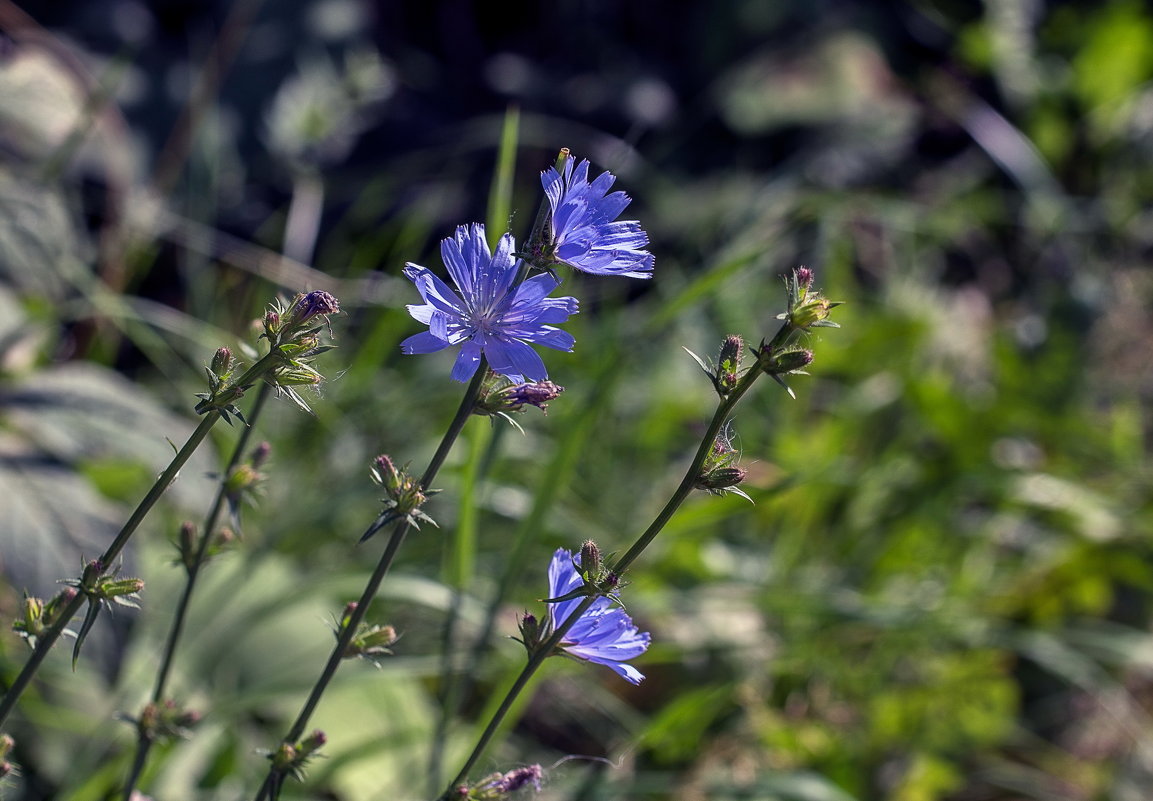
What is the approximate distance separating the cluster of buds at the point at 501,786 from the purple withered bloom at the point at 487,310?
0.92 ft

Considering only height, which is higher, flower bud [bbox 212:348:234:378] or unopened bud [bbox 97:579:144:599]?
flower bud [bbox 212:348:234:378]

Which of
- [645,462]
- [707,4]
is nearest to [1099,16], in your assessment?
[707,4]

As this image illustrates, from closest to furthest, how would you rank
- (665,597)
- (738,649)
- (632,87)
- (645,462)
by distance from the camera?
1. (665,597)
2. (738,649)
3. (645,462)
4. (632,87)

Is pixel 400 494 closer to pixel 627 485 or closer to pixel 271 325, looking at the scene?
pixel 271 325

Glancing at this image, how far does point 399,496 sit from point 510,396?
10 cm

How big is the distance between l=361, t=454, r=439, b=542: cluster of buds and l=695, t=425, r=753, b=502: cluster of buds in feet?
0.62

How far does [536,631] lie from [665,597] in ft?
3.36

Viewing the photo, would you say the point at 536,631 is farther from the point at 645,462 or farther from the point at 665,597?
the point at 645,462

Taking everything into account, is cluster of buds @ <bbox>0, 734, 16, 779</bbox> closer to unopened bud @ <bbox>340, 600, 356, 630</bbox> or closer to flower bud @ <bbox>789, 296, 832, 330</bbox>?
unopened bud @ <bbox>340, 600, 356, 630</bbox>

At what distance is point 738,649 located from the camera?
6.20 feet

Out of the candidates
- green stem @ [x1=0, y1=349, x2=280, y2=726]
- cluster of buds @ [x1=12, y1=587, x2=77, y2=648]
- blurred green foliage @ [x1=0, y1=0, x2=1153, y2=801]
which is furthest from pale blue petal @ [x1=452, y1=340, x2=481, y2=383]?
blurred green foliage @ [x1=0, y1=0, x2=1153, y2=801]

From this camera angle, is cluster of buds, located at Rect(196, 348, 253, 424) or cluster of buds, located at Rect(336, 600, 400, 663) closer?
cluster of buds, located at Rect(196, 348, 253, 424)

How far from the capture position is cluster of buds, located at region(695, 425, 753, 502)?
2.32 feet

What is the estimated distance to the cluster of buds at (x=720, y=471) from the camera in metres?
0.71
